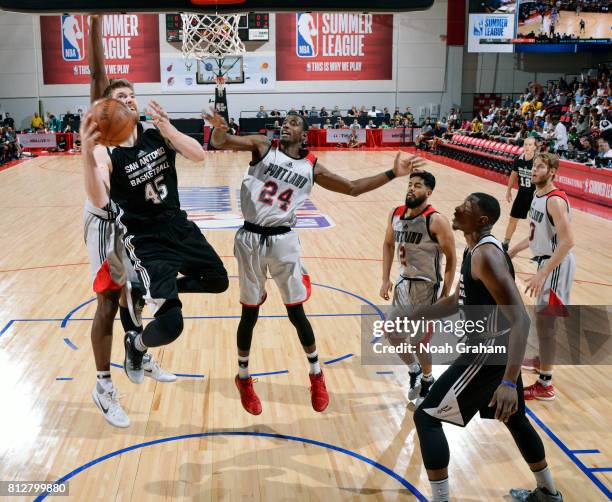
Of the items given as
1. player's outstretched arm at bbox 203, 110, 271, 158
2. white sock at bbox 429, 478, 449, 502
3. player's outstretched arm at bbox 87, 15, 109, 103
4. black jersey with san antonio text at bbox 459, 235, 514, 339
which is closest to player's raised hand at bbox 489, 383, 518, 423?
black jersey with san antonio text at bbox 459, 235, 514, 339

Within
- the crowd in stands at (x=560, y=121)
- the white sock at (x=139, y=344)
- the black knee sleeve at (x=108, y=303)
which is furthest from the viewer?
the crowd in stands at (x=560, y=121)

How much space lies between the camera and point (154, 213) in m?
4.68

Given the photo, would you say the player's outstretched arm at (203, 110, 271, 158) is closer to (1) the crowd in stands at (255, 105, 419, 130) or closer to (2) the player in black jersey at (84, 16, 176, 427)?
(2) the player in black jersey at (84, 16, 176, 427)

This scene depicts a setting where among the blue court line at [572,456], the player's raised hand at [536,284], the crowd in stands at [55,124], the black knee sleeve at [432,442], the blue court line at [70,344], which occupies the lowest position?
the blue court line at [572,456]

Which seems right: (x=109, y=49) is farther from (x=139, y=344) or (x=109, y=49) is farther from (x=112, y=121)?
(x=112, y=121)

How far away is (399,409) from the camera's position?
17.8 feet

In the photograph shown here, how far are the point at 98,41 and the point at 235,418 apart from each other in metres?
2.92

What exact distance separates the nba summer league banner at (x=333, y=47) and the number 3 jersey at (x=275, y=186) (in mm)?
→ 27524

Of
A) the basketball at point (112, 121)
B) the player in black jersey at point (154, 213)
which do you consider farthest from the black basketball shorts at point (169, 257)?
the basketball at point (112, 121)

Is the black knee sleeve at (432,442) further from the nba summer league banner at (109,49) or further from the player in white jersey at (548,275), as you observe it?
the nba summer league banner at (109,49)

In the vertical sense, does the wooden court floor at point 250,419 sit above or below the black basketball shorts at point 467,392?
below

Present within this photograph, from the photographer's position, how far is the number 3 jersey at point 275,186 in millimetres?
4863

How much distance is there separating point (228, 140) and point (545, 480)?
2.79 metres

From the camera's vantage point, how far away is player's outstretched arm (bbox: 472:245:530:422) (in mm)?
3564
